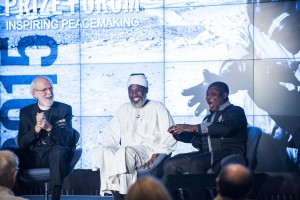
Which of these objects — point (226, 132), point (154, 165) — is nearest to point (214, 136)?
point (226, 132)

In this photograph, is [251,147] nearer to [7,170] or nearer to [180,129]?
[180,129]

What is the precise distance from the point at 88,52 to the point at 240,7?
1979 millimetres

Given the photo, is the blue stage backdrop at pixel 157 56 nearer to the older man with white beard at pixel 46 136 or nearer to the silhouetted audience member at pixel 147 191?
the older man with white beard at pixel 46 136

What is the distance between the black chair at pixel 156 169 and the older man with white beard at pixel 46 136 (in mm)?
777

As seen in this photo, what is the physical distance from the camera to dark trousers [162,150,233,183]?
668 centimetres

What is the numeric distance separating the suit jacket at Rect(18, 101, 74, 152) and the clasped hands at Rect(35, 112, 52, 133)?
65 mm

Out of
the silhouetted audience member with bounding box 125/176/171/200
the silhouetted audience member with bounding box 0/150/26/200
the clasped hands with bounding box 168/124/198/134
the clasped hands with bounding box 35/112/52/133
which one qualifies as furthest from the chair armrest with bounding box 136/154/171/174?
the silhouetted audience member with bounding box 125/176/171/200

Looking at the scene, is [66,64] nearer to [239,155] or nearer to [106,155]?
[106,155]

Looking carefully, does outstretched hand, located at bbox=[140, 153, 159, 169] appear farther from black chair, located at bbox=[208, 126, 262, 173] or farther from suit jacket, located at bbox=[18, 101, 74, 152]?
suit jacket, located at bbox=[18, 101, 74, 152]

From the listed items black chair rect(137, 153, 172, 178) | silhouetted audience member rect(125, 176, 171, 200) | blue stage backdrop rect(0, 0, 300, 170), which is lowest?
black chair rect(137, 153, 172, 178)

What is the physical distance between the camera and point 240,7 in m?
7.82

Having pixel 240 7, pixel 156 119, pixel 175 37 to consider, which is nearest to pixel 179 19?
pixel 175 37

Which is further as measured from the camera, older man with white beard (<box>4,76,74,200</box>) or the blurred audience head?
older man with white beard (<box>4,76,74,200</box>)

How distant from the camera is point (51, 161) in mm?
6680
